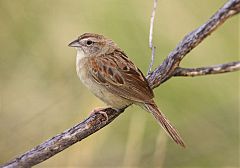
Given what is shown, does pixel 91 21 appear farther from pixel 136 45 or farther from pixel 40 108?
pixel 40 108

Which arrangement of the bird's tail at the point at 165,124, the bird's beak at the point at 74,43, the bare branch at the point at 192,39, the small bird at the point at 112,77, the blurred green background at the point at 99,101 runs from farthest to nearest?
the blurred green background at the point at 99,101
the bird's beak at the point at 74,43
the small bird at the point at 112,77
the bird's tail at the point at 165,124
the bare branch at the point at 192,39

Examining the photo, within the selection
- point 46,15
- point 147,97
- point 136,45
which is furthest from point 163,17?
point 147,97

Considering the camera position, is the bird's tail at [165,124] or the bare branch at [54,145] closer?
the bare branch at [54,145]

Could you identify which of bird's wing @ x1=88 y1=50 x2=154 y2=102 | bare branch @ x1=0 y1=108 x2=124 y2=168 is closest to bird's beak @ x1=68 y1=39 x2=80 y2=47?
bird's wing @ x1=88 y1=50 x2=154 y2=102

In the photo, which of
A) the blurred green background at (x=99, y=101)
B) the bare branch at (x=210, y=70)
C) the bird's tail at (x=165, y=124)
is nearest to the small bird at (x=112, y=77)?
the bird's tail at (x=165, y=124)

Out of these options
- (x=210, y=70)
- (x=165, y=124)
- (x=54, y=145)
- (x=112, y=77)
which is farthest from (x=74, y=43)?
(x=210, y=70)

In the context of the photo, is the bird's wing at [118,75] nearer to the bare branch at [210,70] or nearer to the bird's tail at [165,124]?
the bird's tail at [165,124]
